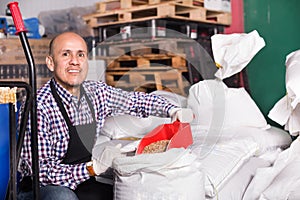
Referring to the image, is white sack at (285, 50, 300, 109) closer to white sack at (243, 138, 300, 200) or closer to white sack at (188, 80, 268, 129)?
white sack at (243, 138, 300, 200)

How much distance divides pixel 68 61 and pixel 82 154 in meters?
0.43

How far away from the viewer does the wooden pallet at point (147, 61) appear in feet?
11.1

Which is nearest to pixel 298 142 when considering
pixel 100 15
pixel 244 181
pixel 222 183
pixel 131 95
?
pixel 244 181

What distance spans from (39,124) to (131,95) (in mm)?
630

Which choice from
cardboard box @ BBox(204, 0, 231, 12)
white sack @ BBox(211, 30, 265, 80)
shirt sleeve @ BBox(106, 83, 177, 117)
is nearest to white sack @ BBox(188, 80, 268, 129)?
white sack @ BBox(211, 30, 265, 80)

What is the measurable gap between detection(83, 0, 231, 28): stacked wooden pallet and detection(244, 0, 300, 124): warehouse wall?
392mm

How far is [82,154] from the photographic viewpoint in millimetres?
2207

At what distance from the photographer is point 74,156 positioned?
2.17 metres

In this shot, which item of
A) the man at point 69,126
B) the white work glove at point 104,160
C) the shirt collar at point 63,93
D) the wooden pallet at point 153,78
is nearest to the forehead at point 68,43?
the man at point 69,126

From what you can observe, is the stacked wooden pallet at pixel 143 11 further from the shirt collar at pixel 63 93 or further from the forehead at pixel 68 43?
the shirt collar at pixel 63 93

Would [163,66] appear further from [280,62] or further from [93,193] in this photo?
[93,193]

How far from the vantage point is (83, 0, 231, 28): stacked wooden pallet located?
3.50 metres

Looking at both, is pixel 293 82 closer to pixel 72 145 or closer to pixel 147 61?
pixel 147 61

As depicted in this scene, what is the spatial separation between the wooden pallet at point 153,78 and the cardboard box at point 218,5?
2.81 ft
